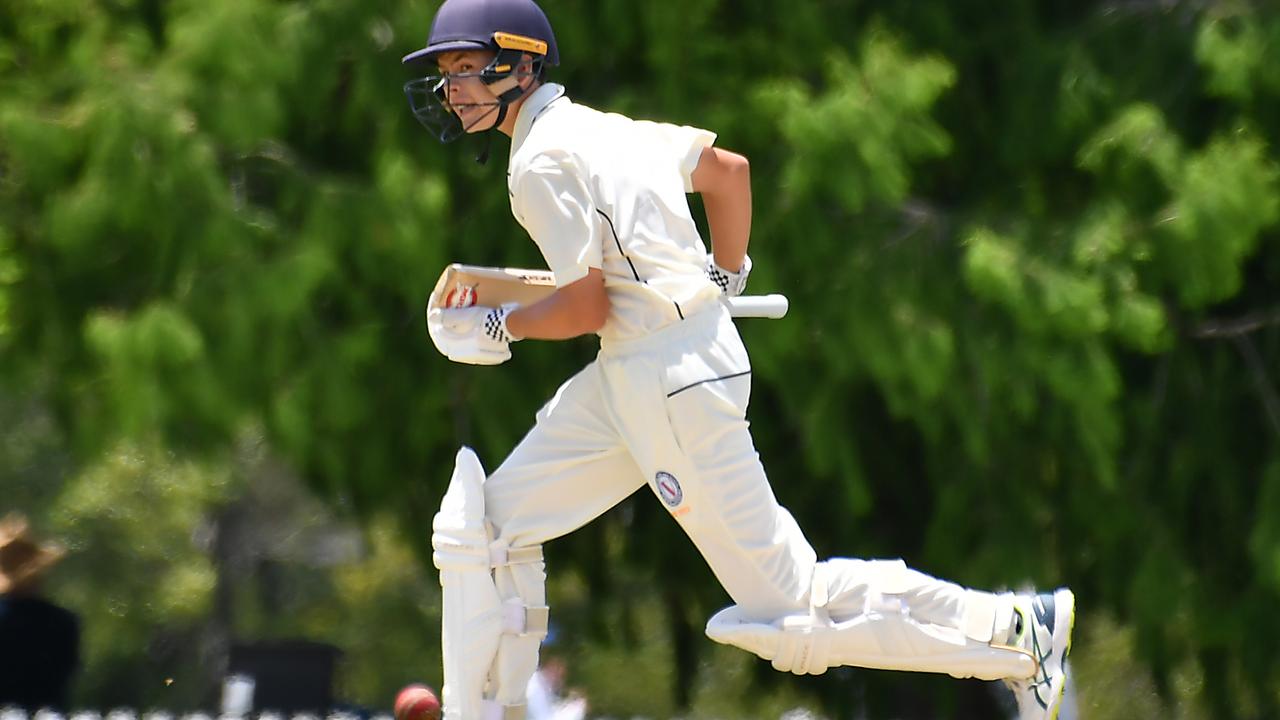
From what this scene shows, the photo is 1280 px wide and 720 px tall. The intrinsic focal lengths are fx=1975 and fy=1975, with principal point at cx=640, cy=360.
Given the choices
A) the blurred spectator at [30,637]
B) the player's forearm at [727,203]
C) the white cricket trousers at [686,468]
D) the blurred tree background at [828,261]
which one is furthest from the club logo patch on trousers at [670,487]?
the blurred tree background at [828,261]

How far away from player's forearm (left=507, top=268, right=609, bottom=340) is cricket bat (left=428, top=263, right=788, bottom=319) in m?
0.16

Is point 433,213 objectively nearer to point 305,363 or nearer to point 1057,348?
point 305,363

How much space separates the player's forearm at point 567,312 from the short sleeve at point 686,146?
370 mm

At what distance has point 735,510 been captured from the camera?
4.06 metres

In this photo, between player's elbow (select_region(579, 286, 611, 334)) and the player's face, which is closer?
player's elbow (select_region(579, 286, 611, 334))

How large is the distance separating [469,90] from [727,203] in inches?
24.8

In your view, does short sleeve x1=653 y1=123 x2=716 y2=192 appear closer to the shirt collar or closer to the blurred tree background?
the shirt collar

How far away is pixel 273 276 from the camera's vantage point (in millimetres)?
7438

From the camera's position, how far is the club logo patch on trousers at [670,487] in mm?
4070

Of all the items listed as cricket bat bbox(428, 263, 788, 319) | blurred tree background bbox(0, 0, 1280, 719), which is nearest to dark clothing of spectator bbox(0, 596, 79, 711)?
blurred tree background bbox(0, 0, 1280, 719)

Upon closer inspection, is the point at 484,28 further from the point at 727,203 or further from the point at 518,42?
the point at 727,203

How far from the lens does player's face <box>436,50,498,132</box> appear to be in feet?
13.6

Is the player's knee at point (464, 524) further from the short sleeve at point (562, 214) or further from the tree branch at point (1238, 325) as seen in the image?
the tree branch at point (1238, 325)

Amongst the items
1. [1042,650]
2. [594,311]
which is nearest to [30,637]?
[594,311]
